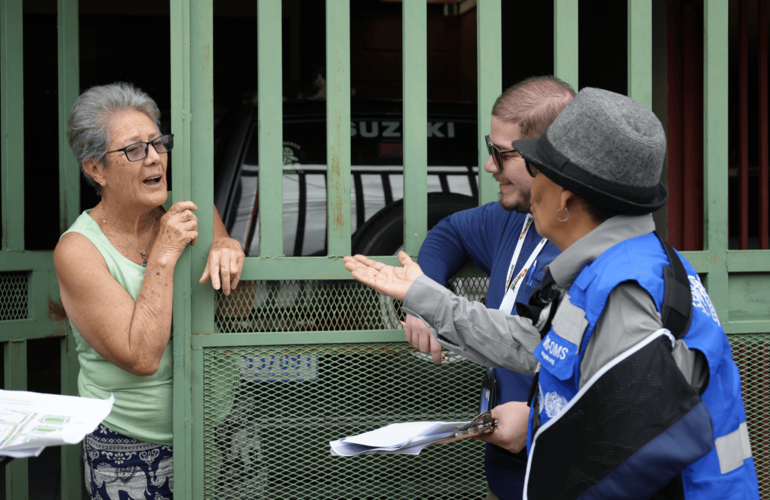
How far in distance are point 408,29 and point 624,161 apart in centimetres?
108

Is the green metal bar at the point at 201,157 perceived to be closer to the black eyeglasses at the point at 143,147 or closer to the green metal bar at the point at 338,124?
the black eyeglasses at the point at 143,147

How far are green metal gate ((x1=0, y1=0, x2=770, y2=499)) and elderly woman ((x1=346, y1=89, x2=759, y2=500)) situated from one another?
82cm

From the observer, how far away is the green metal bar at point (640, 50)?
2068 millimetres

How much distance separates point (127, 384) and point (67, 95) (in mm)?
1459

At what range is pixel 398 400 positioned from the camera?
2068 mm

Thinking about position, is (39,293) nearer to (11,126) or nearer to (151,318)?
(11,126)

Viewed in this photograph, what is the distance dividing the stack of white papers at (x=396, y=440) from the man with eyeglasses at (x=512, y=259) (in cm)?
12

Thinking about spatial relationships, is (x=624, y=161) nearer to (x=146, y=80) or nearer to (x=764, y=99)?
(x=764, y=99)

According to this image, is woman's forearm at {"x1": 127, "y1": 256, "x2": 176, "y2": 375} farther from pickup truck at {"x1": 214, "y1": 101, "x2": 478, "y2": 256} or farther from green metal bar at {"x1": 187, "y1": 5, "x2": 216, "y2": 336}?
pickup truck at {"x1": 214, "y1": 101, "x2": 478, "y2": 256}

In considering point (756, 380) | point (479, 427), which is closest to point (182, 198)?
point (479, 427)

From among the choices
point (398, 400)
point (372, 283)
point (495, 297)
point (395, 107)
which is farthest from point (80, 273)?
point (395, 107)

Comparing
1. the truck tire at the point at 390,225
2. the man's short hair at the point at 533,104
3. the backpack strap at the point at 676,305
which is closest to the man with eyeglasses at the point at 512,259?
the man's short hair at the point at 533,104

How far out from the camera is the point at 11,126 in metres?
2.57

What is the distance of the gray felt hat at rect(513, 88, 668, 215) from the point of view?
1.15 m
